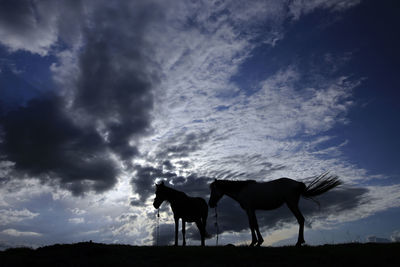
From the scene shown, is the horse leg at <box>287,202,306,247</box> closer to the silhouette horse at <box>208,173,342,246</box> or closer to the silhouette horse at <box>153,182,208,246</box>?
the silhouette horse at <box>208,173,342,246</box>

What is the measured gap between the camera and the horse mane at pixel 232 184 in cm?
1293

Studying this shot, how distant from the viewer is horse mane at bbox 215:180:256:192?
509 inches

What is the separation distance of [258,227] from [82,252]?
7079 millimetres

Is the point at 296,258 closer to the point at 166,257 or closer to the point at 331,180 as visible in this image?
the point at 166,257

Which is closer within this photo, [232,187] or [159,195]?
[232,187]

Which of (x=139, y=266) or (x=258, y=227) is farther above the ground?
(x=258, y=227)

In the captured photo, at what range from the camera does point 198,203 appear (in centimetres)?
1692

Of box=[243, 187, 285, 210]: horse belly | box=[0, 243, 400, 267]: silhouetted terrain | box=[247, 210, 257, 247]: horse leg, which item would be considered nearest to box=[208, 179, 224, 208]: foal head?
box=[243, 187, 285, 210]: horse belly

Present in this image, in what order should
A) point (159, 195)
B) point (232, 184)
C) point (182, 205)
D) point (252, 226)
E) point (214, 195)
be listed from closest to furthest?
1. point (252, 226)
2. point (232, 184)
3. point (214, 195)
4. point (182, 205)
5. point (159, 195)

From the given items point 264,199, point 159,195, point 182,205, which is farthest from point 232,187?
point 159,195

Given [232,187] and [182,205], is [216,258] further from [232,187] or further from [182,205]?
[182,205]

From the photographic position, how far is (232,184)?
43.5 feet

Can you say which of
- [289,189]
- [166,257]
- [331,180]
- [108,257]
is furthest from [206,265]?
[331,180]

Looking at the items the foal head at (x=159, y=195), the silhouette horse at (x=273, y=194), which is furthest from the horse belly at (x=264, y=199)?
the foal head at (x=159, y=195)
